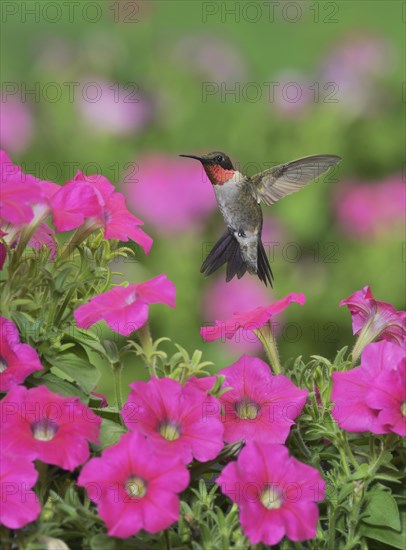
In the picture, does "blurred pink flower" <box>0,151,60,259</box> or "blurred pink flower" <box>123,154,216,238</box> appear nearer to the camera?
"blurred pink flower" <box>0,151,60,259</box>

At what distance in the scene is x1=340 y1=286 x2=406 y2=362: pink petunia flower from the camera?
3.95 ft

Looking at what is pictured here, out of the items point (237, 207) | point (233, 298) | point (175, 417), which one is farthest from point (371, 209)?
point (175, 417)

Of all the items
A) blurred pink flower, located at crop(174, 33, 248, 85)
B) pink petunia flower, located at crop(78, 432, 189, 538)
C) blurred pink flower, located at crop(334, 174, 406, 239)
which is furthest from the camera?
blurred pink flower, located at crop(174, 33, 248, 85)

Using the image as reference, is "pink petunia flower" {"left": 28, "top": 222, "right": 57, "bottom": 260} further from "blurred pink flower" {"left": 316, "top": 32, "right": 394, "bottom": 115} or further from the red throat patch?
"blurred pink flower" {"left": 316, "top": 32, "right": 394, "bottom": 115}

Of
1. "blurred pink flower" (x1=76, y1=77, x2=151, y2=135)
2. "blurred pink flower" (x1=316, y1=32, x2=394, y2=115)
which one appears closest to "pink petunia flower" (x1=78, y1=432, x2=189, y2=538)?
"blurred pink flower" (x1=76, y1=77, x2=151, y2=135)

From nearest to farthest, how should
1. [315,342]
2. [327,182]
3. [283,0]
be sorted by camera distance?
[315,342] → [327,182] → [283,0]

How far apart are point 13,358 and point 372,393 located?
362mm

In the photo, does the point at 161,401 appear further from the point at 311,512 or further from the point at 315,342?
the point at 315,342

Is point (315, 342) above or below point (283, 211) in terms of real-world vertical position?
below

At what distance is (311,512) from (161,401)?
0.18 meters

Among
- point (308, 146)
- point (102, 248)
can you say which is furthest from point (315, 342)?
point (102, 248)

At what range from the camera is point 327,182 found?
357 centimetres

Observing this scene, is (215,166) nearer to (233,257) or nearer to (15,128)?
(233,257)

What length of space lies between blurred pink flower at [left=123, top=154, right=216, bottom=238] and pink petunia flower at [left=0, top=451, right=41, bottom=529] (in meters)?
2.19
